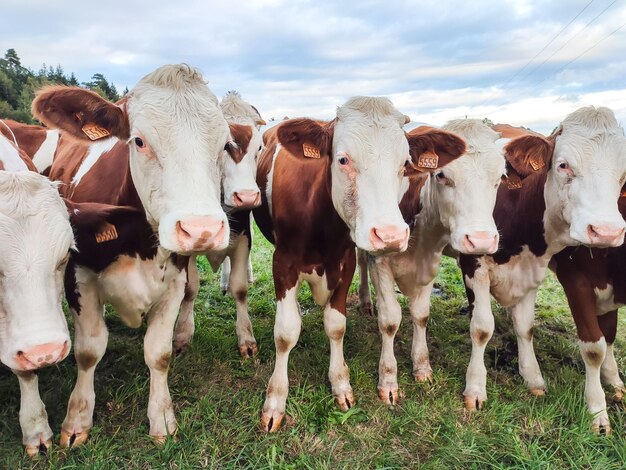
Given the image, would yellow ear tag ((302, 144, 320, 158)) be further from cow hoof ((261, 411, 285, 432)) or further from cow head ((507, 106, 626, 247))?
cow hoof ((261, 411, 285, 432))

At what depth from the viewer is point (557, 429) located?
3.32m

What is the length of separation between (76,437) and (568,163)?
3.82 meters

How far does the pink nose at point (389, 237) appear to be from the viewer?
2.63 metres

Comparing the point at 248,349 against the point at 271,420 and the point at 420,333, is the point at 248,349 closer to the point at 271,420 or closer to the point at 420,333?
the point at 271,420

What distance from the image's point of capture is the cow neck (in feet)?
12.4

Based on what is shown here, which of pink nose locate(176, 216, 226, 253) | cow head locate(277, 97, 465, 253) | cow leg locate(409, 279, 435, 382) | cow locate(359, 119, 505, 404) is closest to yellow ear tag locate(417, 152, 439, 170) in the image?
cow head locate(277, 97, 465, 253)

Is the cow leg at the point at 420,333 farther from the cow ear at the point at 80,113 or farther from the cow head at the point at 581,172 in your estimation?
the cow ear at the point at 80,113

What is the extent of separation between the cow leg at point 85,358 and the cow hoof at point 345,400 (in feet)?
5.68

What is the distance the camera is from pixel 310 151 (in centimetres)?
325

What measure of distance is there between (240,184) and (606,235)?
263 cm

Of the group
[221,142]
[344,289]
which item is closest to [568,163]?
[344,289]

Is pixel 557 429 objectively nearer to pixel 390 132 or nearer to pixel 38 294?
pixel 390 132

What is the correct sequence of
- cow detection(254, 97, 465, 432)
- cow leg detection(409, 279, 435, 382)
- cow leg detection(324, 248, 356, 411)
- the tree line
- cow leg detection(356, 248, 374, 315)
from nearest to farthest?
cow detection(254, 97, 465, 432), cow leg detection(324, 248, 356, 411), cow leg detection(409, 279, 435, 382), cow leg detection(356, 248, 374, 315), the tree line

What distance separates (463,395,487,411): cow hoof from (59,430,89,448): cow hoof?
271cm
